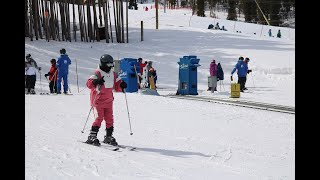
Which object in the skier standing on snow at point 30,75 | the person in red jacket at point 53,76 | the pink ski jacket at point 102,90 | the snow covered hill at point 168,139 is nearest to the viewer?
the snow covered hill at point 168,139

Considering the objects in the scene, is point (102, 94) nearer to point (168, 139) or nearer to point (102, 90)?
point (102, 90)

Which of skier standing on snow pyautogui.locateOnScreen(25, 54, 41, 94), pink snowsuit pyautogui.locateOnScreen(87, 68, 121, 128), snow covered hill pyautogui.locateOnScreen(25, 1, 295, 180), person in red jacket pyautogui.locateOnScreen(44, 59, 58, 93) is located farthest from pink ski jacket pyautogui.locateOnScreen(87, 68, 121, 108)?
person in red jacket pyautogui.locateOnScreen(44, 59, 58, 93)

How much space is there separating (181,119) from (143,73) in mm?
9281

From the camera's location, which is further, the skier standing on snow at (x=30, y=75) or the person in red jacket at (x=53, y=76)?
the person in red jacket at (x=53, y=76)

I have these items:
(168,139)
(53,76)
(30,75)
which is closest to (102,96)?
(168,139)

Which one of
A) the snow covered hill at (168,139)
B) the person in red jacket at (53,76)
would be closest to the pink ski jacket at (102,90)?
the snow covered hill at (168,139)

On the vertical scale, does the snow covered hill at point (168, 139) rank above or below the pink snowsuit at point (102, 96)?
below

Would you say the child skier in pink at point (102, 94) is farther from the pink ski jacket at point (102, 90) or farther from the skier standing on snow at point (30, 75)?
the skier standing on snow at point (30, 75)

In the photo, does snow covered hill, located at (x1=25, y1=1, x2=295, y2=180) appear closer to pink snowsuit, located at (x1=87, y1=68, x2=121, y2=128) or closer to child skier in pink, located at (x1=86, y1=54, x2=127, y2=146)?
child skier in pink, located at (x1=86, y1=54, x2=127, y2=146)

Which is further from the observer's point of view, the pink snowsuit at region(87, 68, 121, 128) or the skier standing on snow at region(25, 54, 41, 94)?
the skier standing on snow at region(25, 54, 41, 94)

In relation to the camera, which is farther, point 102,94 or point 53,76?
point 53,76

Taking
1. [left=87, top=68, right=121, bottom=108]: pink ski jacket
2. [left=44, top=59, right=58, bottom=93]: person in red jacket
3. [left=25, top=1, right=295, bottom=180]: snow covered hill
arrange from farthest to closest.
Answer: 1. [left=44, top=59, right=58, bottom=93]: person in red jacket
2. [left=87, top=68, right=121, bottom=108]: pink ski jacket
3. [left=25, top=1, right=295, bottom=180]: snow covered hill
